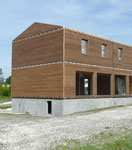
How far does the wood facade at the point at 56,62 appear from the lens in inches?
864

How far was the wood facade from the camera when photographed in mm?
21938

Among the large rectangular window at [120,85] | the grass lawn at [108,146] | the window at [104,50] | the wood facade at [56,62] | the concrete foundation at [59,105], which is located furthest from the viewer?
the large rectangular window at [120,85]

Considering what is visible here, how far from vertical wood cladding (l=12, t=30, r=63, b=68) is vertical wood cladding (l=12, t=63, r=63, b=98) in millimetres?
766

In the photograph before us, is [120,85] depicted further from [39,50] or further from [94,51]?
[39,50]

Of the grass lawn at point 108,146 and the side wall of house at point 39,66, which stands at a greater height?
the side wall of house at point 39,66

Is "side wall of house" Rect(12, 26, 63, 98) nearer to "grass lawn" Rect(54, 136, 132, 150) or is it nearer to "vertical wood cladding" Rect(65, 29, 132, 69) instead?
"vertical wood cladding" Rect(65, 29, 132, 69)

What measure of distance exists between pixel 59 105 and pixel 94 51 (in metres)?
7.10

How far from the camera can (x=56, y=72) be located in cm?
2217

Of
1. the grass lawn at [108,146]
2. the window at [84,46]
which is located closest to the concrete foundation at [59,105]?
the window at [84,46]

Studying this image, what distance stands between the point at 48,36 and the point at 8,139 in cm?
1384

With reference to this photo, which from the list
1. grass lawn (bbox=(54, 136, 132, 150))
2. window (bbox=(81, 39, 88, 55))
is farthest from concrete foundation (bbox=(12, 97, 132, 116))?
grass lawn (bbox=(54, 136, 132, 150))

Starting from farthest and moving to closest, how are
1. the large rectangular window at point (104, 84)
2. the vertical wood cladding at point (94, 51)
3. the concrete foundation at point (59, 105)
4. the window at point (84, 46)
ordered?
the large rectangular window at point (104, 84) < the window at point (84, 46) < the vertical wood cladding at point (94, 51) < the concrete foundation at point (59, 105)

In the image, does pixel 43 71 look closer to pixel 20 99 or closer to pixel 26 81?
pixel 26 81

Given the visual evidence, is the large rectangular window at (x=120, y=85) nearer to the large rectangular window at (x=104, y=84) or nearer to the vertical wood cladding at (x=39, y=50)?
the large rectangular window at (x=104, y=84)
